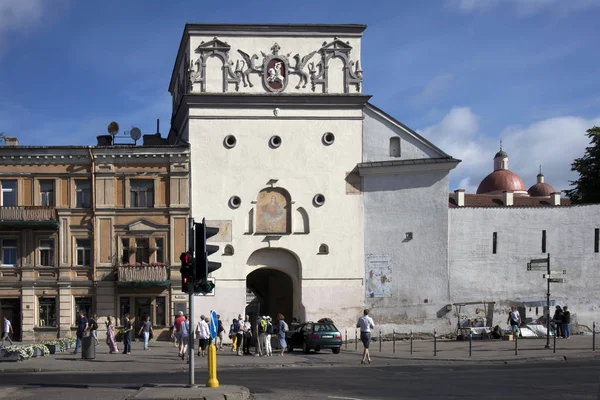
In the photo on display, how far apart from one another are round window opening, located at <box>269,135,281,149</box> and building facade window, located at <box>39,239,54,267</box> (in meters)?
12.4

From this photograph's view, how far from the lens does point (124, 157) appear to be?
44.2m

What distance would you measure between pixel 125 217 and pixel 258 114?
8770mm

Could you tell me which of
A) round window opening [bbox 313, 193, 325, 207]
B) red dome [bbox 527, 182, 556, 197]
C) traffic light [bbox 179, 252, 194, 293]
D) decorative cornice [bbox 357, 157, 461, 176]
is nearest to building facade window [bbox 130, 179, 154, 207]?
round window opening [bbox 313, 193, 325, 207]

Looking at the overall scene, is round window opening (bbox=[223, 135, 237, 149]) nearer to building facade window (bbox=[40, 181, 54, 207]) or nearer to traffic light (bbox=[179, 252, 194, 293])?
building facade window (bbox=[40, 181, 54, 207])

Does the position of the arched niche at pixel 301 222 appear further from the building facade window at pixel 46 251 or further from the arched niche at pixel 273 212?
the building facade window at pixel 46 251

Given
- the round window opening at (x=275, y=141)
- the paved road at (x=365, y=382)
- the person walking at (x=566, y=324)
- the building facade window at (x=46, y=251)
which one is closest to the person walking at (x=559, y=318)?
the person walking at (x=566, y=324)

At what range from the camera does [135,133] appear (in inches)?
1852

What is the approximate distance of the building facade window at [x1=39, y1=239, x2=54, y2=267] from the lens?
44.0m

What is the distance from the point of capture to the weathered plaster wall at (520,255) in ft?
148

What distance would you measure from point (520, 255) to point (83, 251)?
22967 millimetres

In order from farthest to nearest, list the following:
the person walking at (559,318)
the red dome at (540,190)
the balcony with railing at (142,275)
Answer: the red dome at (540,190) → the balcony with railing at (142,275) → the person walking at (559,318)

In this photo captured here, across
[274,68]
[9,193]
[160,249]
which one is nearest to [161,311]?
[160,249]

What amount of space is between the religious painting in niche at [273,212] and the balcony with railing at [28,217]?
1058 cm

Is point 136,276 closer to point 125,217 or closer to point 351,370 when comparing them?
point 125,217
